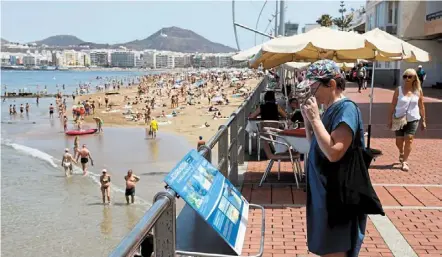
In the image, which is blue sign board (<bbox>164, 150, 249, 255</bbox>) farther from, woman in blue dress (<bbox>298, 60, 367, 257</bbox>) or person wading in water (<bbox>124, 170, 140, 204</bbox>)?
person wading in water (<bbox>124, 170, 140, 204</bbox>)

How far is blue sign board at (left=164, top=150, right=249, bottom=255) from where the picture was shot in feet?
8.75

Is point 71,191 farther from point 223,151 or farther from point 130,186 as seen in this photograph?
point 223,151

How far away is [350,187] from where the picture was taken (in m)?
2.69

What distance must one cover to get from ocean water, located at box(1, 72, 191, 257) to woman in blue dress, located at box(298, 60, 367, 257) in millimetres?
8116

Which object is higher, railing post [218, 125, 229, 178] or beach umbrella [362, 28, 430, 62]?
beach umbrella [362, 28, 430, 62]

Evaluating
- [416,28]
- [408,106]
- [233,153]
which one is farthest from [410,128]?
[416,28]

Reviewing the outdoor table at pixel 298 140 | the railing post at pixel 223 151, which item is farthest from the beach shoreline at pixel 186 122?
the railing post at pixel 223 151

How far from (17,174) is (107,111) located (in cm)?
2601

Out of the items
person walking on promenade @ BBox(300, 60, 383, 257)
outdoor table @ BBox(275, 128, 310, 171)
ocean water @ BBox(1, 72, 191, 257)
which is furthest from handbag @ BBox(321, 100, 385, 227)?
ocean water @ BBox(1, 72, 191, 257)

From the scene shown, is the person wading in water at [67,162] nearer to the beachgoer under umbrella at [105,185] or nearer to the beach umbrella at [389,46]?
the beachgoer under umbrella at [105,185]

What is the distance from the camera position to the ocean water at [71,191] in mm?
11227

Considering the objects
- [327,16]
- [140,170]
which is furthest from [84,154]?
[327,16]

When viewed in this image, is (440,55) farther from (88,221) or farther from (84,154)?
(88,221)

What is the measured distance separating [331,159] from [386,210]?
3.36 m
